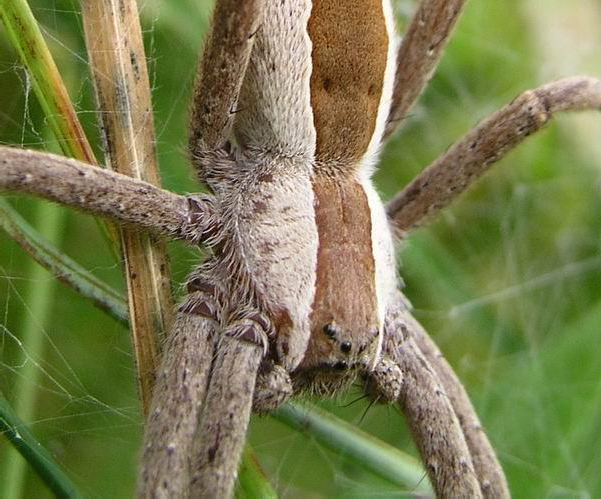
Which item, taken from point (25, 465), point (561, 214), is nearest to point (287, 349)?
point (25, 465)

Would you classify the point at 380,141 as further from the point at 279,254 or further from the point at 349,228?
the point at 279,254

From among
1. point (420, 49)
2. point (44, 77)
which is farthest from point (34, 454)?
point (420, 49)

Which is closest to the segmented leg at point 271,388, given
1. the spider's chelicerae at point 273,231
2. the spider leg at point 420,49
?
the spider's chelicerae at point 273,231

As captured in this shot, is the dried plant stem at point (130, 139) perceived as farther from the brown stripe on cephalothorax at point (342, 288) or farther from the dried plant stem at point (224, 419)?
the brown stripe on cephalothorax at point (342, 288)

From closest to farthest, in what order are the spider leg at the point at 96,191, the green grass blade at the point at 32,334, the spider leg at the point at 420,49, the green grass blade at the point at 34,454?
the spider leg at the point at 96,191 < the green grass blade at the point at 34,454 < the green grass blade at the point at 32,334 < the spider leg at the point at 420,49

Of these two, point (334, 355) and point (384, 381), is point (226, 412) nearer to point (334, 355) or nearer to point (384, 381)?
point (334, 355)
